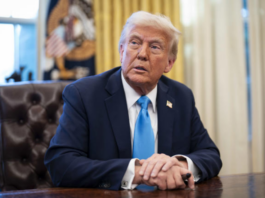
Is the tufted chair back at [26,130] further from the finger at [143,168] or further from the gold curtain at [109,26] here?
the gold curtain at [109,26]

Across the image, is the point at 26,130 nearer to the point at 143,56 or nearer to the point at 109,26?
the point at 143,56

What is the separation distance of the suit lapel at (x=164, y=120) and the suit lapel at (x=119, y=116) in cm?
20

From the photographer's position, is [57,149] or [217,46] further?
[217,46]

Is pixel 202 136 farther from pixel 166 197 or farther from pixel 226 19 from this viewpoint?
pixel 226 19

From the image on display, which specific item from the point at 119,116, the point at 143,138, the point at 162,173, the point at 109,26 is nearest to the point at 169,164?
the point at 162,173

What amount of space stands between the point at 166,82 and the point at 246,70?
6.49ft

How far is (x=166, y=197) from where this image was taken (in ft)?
3.37

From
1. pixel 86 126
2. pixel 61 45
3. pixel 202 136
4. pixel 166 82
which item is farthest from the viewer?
pixel 61 45

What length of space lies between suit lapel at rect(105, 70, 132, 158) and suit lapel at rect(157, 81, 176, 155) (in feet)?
0.67

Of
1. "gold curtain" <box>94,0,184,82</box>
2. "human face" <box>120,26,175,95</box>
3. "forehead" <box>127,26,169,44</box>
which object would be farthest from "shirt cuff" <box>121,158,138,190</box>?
"gold curtain" <box>94,0,184,82</box>

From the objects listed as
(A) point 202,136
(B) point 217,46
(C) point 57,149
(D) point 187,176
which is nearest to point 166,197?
(D) point 187,176

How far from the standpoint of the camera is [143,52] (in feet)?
5.58

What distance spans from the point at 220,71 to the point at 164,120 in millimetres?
1910

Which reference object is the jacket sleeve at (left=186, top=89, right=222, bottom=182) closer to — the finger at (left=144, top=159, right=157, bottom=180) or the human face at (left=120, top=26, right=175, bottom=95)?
the finger at (left=144, top=159, right=157, bottom=180)
